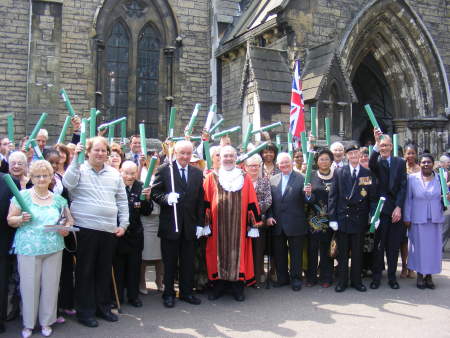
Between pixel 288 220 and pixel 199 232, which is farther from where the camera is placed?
pixel 288 220

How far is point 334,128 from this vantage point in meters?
9.82

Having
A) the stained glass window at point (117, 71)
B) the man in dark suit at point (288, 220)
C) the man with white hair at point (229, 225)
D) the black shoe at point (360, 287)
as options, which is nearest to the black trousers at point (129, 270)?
the man with white hair at point (229, 225)

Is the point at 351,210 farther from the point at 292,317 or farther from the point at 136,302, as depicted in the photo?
the point at 136,302

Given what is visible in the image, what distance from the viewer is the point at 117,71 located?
13617 mm

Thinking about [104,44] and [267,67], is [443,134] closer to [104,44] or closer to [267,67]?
[267,67]

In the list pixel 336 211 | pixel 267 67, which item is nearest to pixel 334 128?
pixel 267 67

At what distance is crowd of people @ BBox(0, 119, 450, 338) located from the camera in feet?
13.1

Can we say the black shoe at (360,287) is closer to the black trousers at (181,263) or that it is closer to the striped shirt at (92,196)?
the black trousers at (181,263)

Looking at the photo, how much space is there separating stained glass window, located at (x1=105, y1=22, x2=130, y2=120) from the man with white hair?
907cm

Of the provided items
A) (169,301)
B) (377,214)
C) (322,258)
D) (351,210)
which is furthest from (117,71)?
(377,214)

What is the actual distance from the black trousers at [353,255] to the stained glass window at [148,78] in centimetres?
933

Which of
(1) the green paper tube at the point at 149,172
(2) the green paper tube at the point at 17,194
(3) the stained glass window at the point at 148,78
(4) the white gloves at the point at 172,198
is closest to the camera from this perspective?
(2) the green paper tube at the point at 17,194

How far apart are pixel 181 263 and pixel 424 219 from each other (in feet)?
10.2

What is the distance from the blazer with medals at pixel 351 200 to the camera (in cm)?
543
